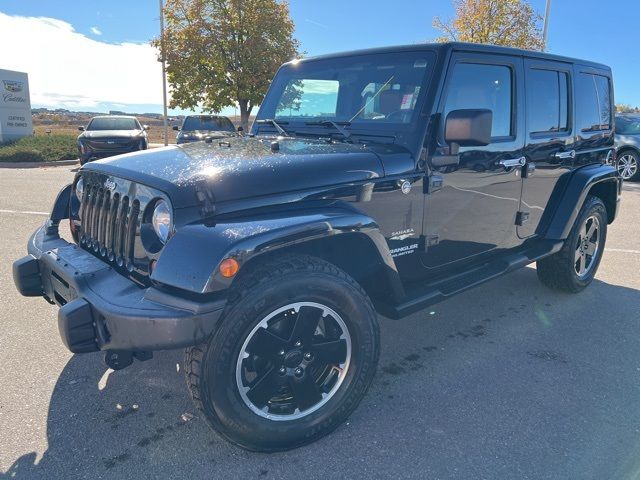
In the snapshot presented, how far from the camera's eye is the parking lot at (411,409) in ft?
7.41

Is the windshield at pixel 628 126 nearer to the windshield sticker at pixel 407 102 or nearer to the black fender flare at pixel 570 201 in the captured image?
the black fender flare at pixel 570 201

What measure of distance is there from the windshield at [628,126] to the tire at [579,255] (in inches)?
379

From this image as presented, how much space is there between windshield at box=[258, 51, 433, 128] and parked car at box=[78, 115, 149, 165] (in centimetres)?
1122

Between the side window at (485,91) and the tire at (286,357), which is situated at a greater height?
the side window at (485,91)

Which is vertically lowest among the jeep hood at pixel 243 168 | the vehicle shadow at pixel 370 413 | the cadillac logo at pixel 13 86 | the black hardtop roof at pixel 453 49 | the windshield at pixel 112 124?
the vehicle shadow at pixel 370 413

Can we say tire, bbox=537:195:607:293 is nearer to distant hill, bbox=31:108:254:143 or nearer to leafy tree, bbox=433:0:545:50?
distant hill, bbox=31:108:254:143

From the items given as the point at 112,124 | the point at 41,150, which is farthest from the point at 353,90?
the point at 41,150

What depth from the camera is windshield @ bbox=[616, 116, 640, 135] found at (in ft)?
40.8

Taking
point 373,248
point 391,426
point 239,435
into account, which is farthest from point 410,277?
point 239,435

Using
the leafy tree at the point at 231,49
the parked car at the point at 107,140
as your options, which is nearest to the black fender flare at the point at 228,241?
the parked car at the point at 107,140

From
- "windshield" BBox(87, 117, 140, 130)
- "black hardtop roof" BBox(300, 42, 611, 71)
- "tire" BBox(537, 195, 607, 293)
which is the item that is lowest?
"tire" BBox(537, 195, 607, 293)

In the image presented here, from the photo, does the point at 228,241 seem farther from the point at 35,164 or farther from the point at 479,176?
the point at 35,164

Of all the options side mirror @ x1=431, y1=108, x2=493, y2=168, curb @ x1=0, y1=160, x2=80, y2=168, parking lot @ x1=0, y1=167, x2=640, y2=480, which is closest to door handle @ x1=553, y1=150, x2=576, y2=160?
parking lot @ x1=0, y1=167, x2=640, y2=480

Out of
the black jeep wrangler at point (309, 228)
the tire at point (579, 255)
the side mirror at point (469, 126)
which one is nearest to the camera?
the black jeep wrangler at point (309, 228)
